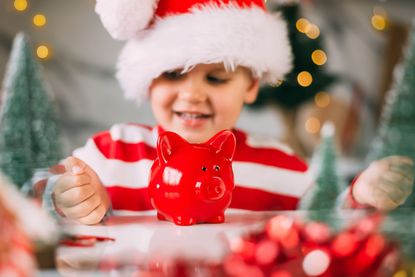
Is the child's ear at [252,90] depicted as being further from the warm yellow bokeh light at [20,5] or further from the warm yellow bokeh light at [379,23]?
the warm yellow bokeh light at [379,23]

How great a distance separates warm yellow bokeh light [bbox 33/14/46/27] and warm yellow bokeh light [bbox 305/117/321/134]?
842 millimetres

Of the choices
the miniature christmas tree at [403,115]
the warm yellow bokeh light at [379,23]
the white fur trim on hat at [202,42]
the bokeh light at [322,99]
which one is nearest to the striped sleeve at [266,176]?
the white fur trim on hat at [202,42]

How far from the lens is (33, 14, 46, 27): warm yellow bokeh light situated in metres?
0.77

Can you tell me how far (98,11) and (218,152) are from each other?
20 centimetres

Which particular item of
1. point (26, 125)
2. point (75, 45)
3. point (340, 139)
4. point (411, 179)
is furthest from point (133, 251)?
point (340, 139)

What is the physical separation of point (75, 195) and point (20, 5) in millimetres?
357

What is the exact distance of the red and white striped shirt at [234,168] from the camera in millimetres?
569

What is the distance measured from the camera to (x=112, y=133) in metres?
0.62

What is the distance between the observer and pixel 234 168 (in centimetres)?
60

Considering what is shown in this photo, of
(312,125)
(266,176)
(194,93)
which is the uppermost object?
(194,93)

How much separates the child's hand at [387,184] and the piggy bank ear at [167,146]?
168 mm

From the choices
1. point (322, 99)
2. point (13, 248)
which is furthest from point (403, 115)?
point (13, 248)

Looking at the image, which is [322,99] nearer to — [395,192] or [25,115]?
[25,115]

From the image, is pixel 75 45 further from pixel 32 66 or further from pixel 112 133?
pixel 112 133
